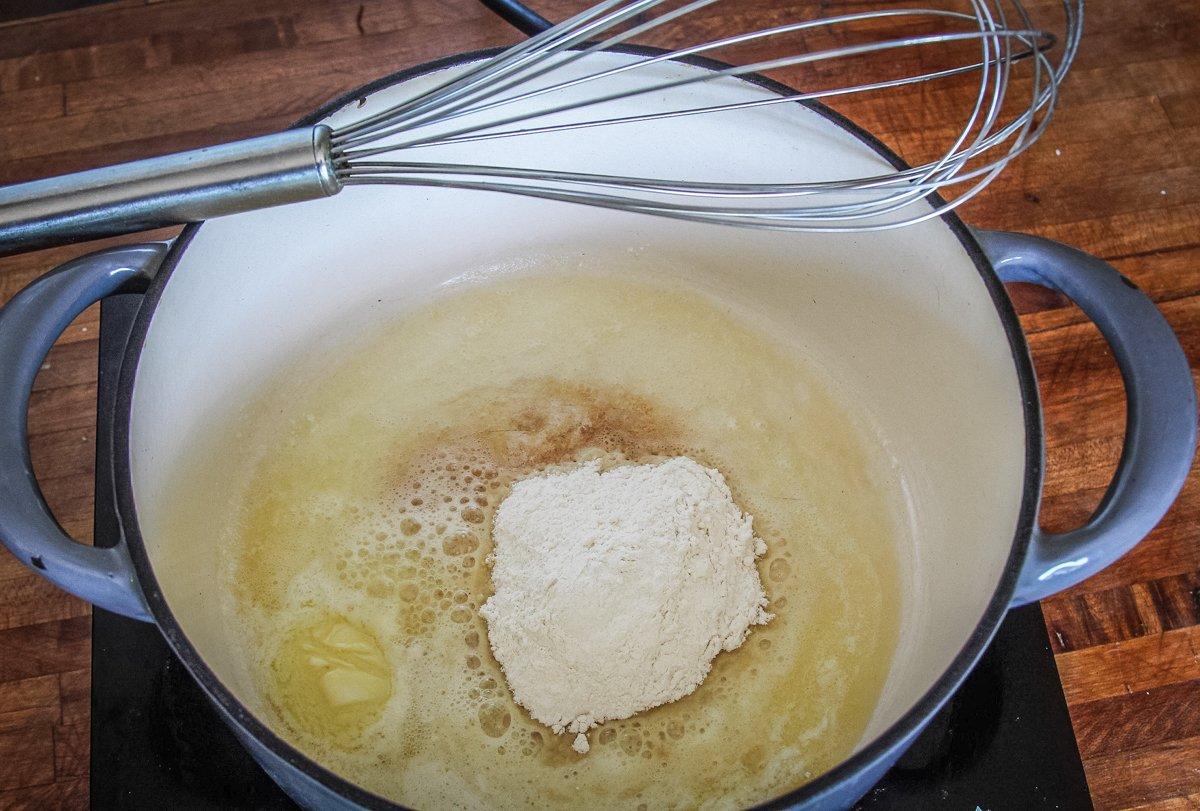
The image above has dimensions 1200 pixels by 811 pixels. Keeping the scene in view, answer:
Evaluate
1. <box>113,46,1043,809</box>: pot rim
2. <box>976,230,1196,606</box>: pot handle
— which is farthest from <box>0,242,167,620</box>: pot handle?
<box>976,230,1196,606</box>: pot handle

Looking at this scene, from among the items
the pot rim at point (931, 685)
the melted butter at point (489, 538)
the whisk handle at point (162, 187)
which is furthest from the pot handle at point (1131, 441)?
the whisk handle at point (162, 187)

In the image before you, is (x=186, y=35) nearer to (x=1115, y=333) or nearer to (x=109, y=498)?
(x=109, y=498)

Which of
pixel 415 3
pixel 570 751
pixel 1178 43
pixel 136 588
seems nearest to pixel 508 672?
pixel 570 751

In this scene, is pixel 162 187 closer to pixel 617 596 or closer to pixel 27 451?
pixel 27 451

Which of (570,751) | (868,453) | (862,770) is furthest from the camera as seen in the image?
(868,453)

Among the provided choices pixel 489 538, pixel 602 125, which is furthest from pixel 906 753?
pixel 602 125
